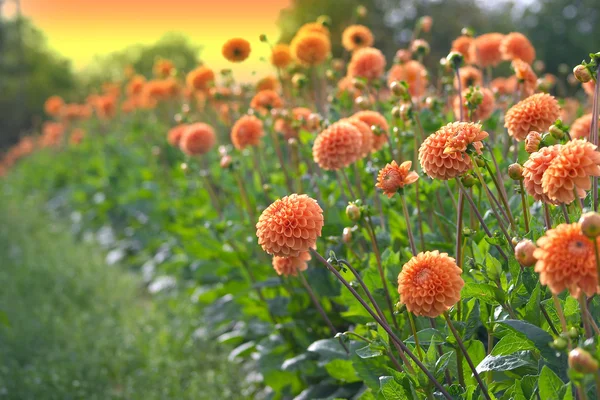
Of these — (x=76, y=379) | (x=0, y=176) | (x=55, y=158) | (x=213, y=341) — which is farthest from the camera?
(x=0, y=176)

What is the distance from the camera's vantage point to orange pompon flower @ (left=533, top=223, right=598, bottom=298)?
1.10m

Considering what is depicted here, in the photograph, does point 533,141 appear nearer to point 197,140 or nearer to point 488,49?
point 488,49

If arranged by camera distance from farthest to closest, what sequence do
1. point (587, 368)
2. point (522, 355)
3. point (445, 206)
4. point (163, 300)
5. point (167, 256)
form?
point (167, 256), point (163, 300), point (445, 206), point (522, 355), point (587, 368)

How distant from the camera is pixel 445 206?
101 inches

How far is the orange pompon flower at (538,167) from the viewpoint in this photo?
1342 millimetres

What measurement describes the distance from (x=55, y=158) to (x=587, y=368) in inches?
344

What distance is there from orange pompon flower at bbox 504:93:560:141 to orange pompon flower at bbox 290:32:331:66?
1.59m

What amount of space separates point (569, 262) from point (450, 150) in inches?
17.5

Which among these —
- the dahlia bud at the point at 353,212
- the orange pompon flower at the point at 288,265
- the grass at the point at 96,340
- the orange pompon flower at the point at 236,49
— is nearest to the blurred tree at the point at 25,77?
the grass at the point at 96,340

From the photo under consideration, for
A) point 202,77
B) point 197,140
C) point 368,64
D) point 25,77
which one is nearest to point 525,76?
point 368,64

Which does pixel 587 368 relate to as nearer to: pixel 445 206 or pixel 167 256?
pixel 445 206

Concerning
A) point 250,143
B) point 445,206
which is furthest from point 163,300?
point 445,206

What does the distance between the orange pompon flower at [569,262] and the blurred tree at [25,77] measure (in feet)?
48.4

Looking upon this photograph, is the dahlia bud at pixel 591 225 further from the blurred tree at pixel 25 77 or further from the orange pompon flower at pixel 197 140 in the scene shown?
the blurred tree at pixel 25 77
